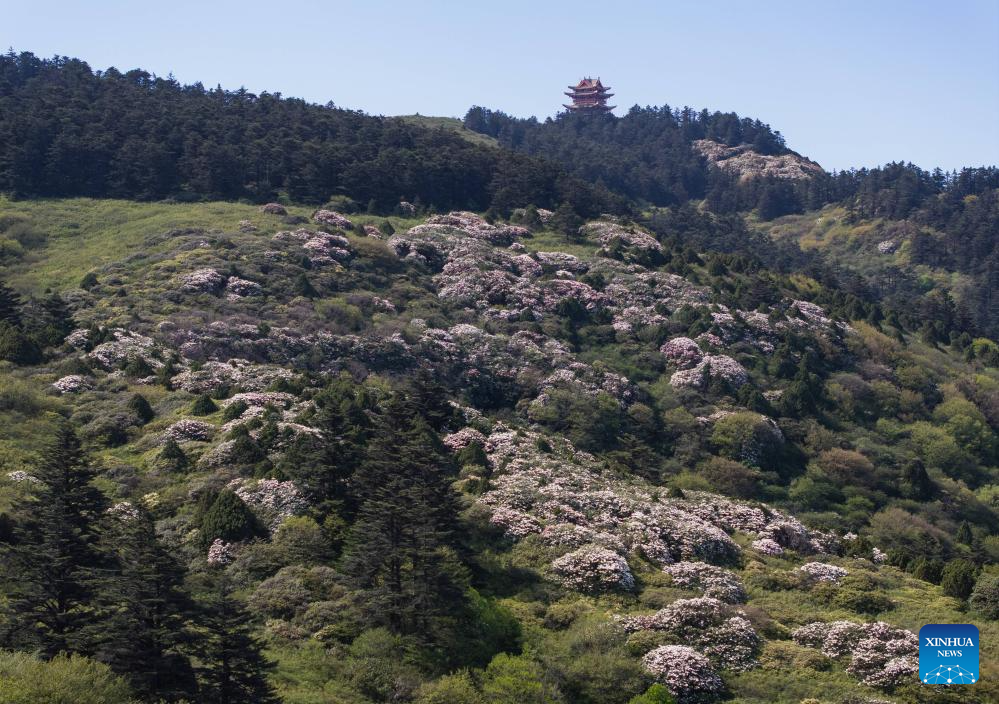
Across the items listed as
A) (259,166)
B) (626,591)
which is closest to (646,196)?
(259,166)

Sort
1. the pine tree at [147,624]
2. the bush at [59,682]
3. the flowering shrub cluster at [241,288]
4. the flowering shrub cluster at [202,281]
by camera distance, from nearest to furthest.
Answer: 1. the bush at [59,682]
2. the pine tree at [147,624]
3. the flowering shrub cluster at [202,281]
4. the flowering shrub cluster at [241,288]

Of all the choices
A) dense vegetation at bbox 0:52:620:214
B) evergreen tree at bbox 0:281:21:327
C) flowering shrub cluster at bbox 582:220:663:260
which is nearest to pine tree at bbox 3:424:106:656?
evergreen tree at bbox 0:281:21:327

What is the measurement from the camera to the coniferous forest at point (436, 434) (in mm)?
33625

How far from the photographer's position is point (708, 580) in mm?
44000

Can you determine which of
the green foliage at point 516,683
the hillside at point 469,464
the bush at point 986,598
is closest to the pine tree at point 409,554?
the hillside at point 469,464

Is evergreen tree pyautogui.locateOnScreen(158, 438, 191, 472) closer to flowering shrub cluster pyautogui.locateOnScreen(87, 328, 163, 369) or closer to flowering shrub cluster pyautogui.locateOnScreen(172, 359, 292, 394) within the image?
flowering shrub cluster pyautogui.locateOnScreen(172, 359, 292, 394)

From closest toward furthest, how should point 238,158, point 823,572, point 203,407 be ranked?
1. point 823,572
2. point 203,407
3. point 238,158

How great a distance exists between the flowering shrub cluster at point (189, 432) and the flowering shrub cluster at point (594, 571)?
20.9 m

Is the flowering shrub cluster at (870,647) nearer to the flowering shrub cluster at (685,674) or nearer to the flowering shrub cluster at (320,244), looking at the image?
the flowering shrub cluster at (685,674)

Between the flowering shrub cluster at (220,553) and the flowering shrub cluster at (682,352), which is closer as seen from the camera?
the flowering shrub cluster at (220,553)

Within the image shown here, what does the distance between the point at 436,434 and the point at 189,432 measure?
44.0 feet

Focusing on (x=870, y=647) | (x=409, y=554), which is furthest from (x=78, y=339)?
(x=870, y=647)

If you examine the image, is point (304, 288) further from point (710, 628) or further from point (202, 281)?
point (710, 628)

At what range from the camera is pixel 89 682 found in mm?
25484
